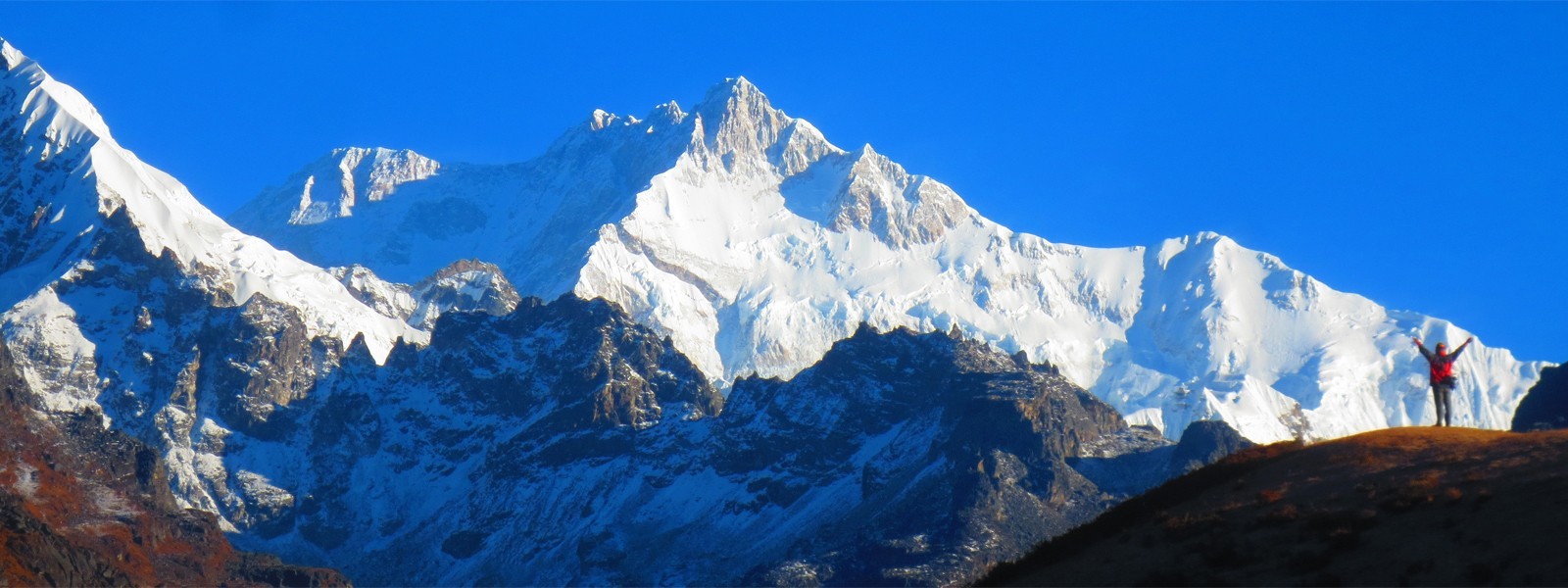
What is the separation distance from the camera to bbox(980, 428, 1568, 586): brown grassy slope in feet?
169

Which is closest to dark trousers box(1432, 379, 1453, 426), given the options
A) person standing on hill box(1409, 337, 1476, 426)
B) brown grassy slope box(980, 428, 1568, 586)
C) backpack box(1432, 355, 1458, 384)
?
person standing on hill box(1409, 337, 1476, 426)

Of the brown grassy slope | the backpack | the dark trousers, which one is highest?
the backpack

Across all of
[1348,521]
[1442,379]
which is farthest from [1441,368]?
[1348,521]

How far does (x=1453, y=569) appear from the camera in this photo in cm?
5069

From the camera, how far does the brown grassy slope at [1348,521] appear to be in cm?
5147

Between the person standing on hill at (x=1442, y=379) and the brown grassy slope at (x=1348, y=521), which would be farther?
the person standing on hill at (x=1442, y=379)

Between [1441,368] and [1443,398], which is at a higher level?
[1441,368]

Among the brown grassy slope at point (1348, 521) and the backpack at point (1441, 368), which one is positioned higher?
the backpack at point (1441, 368)

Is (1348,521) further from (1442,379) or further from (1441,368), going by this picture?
(1441,368)

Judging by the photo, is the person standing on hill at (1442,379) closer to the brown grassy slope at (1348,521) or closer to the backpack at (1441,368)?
the backpack at (1441,368)

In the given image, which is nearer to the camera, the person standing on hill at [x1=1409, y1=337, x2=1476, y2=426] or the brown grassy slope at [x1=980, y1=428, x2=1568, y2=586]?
the brown grassy slope at [x1=980, y1=428, x2=1568, y2=586]

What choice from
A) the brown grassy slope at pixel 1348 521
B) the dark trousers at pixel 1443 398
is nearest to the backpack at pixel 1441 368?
the dark trousers at pixel 1443 398

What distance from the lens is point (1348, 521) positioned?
183ft

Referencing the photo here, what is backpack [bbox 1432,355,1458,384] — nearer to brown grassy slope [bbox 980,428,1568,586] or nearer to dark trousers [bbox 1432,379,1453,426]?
dark trousers [bbox 1432,379,1453,426]
